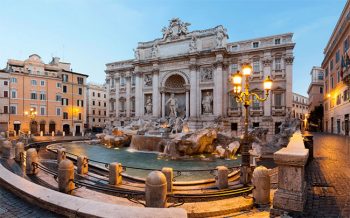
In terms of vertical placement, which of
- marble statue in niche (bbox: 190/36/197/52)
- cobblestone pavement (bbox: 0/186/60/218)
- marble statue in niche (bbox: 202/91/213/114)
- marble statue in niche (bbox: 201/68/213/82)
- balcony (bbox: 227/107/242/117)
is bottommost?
cobblestone pavement (bbox: 0/186/60/218)

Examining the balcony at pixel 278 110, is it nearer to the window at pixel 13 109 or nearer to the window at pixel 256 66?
the window at pixel 256 66

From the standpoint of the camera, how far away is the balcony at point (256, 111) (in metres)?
28.6

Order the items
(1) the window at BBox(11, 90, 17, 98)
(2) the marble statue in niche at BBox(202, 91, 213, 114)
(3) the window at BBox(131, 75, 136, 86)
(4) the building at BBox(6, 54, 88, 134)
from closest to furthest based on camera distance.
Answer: (2) the marble statue in niche at BBox(202, 91, 213, 114) → (1) the window at BBox(11, 90, 17, 98) → (4) the building at BBox(6, 54, 88, 134) → (3) the window at BBox(131, 75, 136, 86)

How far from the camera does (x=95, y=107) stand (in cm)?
5684

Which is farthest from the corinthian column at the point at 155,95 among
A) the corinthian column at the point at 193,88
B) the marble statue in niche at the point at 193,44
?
the marble statue in niche at the point at 193,44

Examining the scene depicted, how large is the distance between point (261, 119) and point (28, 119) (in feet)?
128

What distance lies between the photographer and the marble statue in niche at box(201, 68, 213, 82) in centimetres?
3113

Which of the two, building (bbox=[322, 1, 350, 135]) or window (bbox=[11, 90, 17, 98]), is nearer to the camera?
building (bbox=[322, 1, 350, 135])

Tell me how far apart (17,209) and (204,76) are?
94.7 ft

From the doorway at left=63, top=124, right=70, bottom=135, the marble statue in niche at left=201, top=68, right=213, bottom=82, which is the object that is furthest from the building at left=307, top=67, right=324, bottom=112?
the doorway at left=63, top=124, right=70, bottom=135

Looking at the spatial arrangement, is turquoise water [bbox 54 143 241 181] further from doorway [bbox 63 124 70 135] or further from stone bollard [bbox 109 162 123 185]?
doorway [bbox 63 124 70 135]

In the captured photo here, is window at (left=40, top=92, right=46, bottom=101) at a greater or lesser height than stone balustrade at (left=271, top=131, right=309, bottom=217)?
greater

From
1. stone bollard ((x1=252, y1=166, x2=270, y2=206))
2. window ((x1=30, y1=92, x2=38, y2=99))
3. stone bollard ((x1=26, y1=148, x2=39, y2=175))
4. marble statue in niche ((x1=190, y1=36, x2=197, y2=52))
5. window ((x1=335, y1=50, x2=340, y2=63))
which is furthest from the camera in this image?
window ((x1=30, y1=92, x2=38, y2=99))

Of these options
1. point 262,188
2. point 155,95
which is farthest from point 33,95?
point 262,188
